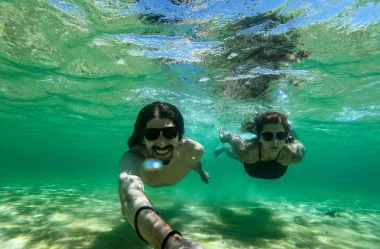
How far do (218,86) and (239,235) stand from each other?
9990 mm

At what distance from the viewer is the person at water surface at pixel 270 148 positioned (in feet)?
24.9

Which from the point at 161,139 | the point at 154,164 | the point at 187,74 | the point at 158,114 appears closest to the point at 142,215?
the point at 161,139

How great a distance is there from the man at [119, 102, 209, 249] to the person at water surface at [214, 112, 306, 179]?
177 cm

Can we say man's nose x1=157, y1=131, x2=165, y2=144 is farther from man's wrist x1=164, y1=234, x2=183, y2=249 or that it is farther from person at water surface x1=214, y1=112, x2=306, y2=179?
person at water surface x1=214, y1=112, x2=306, y2=179

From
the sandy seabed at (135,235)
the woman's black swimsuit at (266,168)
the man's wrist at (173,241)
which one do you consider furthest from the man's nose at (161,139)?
the woman's black swimsuit at (266,168)

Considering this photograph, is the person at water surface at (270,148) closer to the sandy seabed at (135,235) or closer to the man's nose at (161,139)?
the sandy seabed at (135,235)

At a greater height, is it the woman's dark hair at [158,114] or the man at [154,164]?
the woman's dark hair at [158,114]

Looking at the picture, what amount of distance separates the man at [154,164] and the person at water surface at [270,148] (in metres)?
1.77

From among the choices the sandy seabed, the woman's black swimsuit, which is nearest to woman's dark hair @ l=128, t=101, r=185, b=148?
the sandy seabed

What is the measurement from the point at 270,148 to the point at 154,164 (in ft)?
13.3

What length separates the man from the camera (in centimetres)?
211

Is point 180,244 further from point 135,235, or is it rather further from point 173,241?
point 135,235

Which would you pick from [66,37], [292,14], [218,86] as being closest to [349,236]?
[292,14]

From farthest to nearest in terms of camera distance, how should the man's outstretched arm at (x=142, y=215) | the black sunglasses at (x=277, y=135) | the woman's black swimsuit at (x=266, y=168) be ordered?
the woman's black swimsuit at (x=266, y=168), the black sunglasses at (x=277, y=135), the man's outstretched arm at (x=142, y=215)
